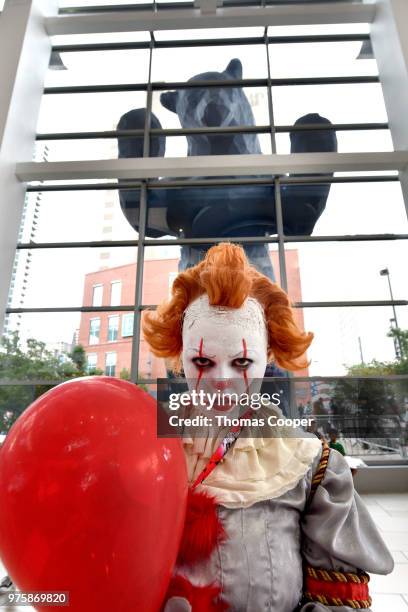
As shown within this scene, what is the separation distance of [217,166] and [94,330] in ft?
7.65

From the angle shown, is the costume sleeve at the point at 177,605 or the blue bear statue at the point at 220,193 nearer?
the costume sleeve at the point at 177,605

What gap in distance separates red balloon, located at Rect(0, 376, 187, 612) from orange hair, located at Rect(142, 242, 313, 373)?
0.42m

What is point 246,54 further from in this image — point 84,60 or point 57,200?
point 57,200

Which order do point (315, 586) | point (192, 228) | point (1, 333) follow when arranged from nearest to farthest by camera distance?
point (315, 586)
point (1, 333)
point (192, 228)

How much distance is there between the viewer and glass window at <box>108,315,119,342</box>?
12.8 ft

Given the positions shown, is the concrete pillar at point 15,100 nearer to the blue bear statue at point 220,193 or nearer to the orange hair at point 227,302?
the blue bear statue at point 220,193

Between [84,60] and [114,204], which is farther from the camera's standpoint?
[84,60]

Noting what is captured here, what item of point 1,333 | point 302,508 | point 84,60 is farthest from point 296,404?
point 84,60

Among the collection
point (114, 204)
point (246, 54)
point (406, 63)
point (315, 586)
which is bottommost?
point (315, 586)

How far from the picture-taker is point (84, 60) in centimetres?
514

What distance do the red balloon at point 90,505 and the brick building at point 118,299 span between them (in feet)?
10.7

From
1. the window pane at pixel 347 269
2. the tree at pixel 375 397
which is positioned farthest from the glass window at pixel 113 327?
the tree at pixel 375 397

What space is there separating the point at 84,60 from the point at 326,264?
464 centimetres

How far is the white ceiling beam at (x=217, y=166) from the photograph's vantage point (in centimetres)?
390
